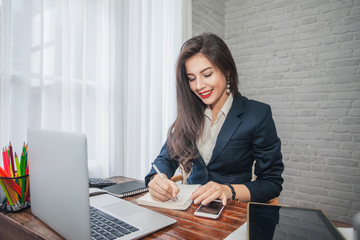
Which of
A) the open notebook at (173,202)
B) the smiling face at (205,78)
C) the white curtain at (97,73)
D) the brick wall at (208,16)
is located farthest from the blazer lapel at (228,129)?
the brick wall at (208,16)

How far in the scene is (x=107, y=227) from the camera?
658 mm

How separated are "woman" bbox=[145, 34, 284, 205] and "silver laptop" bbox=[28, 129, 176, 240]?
15.7 inches

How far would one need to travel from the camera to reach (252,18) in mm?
2910

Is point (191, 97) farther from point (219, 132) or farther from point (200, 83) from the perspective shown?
point (219, 132)

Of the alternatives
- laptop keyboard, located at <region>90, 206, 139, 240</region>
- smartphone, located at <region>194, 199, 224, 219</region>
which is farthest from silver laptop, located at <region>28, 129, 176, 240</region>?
smartphone, located at <region>194, 199, 224, 219</region>

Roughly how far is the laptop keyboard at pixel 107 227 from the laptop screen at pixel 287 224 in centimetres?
32

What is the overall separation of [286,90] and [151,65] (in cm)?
162

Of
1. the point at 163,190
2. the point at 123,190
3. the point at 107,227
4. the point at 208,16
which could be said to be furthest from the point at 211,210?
the point at 208,16

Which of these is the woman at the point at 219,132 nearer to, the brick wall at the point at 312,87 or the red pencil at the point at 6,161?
the red pencil at the point at 6,161

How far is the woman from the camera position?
1.18 metres

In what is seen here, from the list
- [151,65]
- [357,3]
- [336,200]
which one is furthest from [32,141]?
[357,3]

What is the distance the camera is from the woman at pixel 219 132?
1.18 meters

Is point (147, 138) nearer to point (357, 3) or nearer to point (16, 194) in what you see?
point (16, 194)

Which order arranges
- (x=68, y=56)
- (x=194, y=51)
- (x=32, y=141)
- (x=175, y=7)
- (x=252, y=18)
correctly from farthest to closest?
1. (x=252, y=18)
2. (x=175, y=7)
3. (x=68, y=56)
4. (x=194, y=51)
5. (x=32, y=141)
